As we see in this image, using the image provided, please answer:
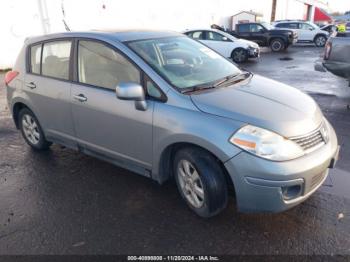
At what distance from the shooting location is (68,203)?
3.38m

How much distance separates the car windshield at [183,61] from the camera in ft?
10.3

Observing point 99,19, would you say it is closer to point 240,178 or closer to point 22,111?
point 22,111

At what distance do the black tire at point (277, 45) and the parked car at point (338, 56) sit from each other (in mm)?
12145

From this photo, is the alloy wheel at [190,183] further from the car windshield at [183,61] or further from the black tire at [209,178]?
the car windshield at [183,61]

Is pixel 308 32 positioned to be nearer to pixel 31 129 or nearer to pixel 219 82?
pixel 219 82

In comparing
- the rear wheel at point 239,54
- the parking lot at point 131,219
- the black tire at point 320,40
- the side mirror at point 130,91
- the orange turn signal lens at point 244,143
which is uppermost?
the side mirror at point 130,91

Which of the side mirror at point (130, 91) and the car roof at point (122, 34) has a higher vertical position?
the car roof at point (122, 34)

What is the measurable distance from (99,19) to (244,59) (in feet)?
23.5

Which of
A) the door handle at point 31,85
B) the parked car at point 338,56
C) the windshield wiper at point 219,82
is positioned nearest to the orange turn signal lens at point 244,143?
the windshield wiper at point 219,82

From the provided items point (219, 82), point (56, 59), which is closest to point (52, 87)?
point (56, 59)

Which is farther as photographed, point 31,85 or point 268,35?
point 268,35

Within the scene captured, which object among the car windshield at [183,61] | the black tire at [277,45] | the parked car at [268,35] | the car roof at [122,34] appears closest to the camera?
the car windshield at [183,61]

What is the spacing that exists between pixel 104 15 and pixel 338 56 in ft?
40.1

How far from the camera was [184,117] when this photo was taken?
9.18ft
